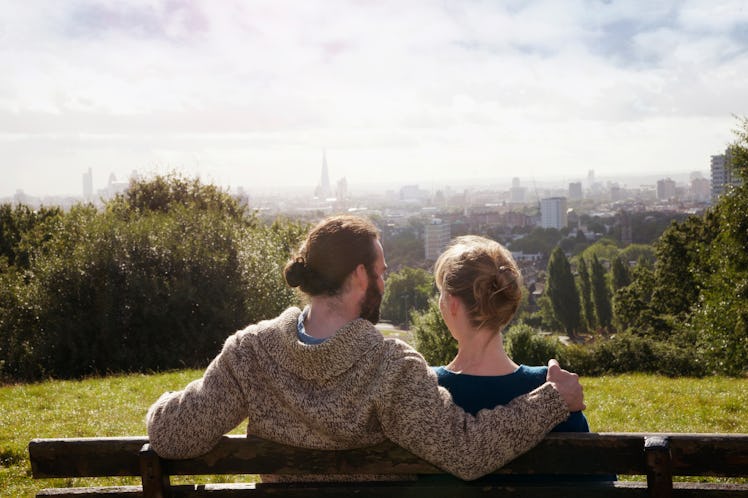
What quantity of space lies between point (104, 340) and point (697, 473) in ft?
66.6

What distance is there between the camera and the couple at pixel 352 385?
2.59 m

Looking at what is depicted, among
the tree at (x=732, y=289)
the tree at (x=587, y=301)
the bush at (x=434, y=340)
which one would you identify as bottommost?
the tree at (x=587, y=301)

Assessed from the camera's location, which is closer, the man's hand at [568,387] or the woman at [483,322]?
the man's hand at [568,387]

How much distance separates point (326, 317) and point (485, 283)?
2.18 ft

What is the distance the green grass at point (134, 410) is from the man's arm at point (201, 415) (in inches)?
153

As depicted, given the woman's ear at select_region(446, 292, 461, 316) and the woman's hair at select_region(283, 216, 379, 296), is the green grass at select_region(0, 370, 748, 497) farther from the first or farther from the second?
the woman's ear at select_region(446, 292, 461, 316)

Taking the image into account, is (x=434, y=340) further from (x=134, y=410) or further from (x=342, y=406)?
(x=342, y=406)

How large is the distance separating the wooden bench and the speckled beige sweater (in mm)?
66

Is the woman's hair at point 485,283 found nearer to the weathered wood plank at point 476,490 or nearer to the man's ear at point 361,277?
the man's ear at point 361,277

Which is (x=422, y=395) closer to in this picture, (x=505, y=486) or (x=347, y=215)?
(x=505, y=486)

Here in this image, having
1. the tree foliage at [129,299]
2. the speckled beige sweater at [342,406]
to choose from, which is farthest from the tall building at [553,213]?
the speckled beige sweater at [342,406]

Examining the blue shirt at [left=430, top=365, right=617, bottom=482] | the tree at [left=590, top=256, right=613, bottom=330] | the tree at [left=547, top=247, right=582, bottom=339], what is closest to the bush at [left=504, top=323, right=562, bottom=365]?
the blue shirt at [left=430, top=365, right=617, bottom=482]

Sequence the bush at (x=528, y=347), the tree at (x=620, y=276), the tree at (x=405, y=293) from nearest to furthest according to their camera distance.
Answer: the bush at (x=528, y=347) → the tree at (x=620, y=276) → the tree at (x=405, y=293)

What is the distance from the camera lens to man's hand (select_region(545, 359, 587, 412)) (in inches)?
105
